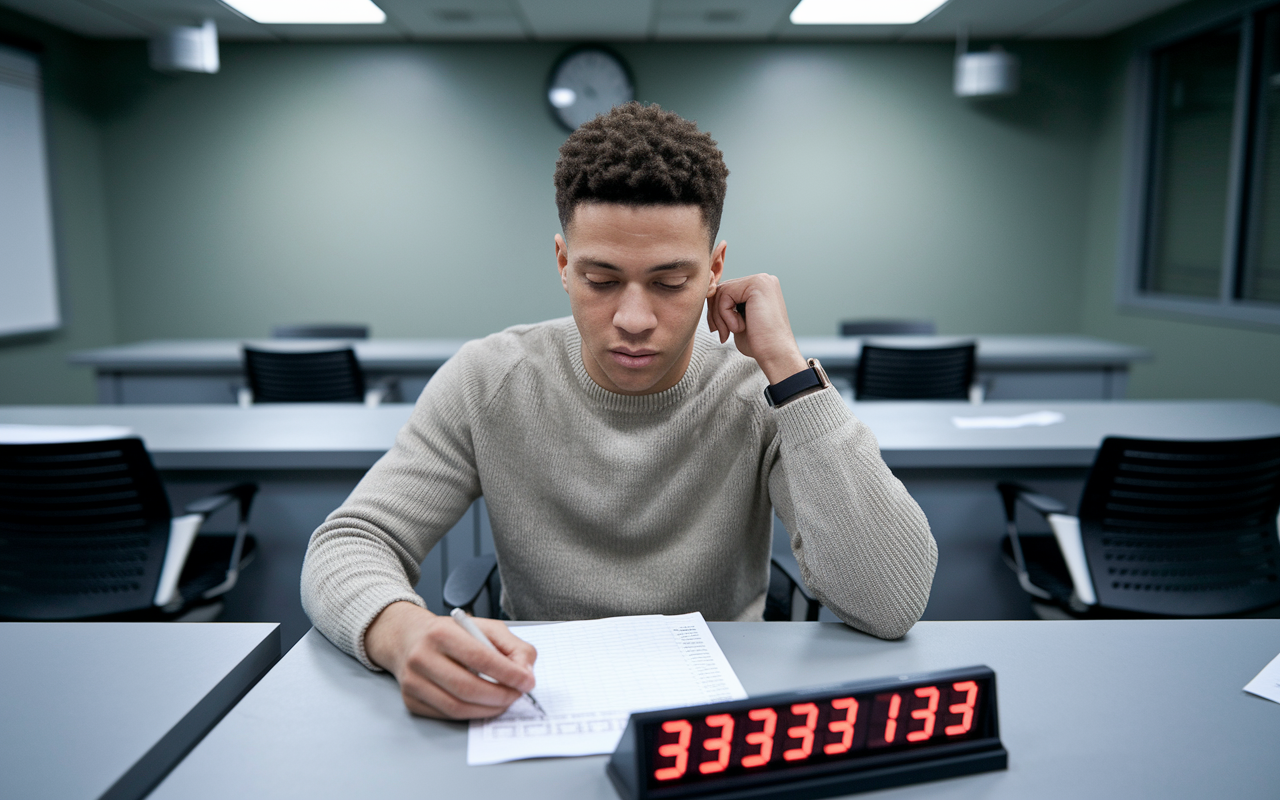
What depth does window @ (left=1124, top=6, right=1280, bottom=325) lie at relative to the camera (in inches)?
159

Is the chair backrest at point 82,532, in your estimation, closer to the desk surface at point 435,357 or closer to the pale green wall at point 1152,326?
the desk surface at point 435,357

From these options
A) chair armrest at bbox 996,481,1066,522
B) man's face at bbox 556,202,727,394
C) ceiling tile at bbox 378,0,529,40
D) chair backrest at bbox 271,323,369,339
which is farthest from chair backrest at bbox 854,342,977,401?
ceiling tile at bbox 378,0,529,40

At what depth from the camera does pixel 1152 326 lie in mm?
4836

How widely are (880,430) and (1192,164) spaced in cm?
391

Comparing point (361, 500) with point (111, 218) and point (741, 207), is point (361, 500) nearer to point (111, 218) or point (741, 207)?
point (741, 207)

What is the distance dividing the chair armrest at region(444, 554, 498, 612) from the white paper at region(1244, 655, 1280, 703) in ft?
3.05

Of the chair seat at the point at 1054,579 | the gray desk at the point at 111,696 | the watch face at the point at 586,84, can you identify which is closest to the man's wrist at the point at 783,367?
the gray desk at the point at 111,696

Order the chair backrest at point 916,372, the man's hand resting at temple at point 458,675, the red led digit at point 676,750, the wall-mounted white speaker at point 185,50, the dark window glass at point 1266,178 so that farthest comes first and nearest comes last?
the wall-mounted white speaker at point 185,50 → the dark window glass at point 1266,178 → the chair backrest at point 916,372 → the man's hand resting at temple at point 458,675 → the red led digit at point 676,750

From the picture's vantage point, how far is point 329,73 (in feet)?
17.2

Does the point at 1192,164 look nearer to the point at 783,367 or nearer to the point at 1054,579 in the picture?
the point at 1054,579

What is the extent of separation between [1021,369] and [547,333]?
3068 mm

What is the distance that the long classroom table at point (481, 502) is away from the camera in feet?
6.18

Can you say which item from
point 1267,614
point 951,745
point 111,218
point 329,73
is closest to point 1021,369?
point 1267,614

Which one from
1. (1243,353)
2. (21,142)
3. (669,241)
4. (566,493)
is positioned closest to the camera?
(669,241)
